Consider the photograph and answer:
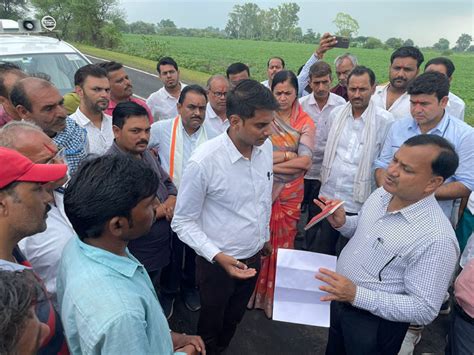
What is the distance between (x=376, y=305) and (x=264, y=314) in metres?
1.59

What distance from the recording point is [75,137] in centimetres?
270

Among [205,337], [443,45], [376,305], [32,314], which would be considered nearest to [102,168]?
[32,314]

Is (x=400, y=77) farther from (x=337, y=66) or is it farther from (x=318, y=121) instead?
(x=337, y=66)

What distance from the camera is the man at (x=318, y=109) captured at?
3.91 metres

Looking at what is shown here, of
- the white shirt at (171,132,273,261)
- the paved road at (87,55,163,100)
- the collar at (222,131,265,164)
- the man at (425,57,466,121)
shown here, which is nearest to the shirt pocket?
the white shirt at (171,132,273,261)

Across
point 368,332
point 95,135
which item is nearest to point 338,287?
point 368,332

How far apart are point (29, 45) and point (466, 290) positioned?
5.93 metres

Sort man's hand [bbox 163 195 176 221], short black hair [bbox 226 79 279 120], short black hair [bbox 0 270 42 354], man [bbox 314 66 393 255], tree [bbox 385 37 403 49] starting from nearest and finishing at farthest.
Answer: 1. short black hair [bbox 0 270 42 354]
2. short black hair [bbox 226 79 279 120]
3. man's hand [bbox 163 195 176 221]
4. man [bbox 314 66 393 255]
5. tree [bbox 385 37 403 49]

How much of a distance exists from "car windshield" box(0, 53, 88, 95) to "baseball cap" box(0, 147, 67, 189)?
4014 mm

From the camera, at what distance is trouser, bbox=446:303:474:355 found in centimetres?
188

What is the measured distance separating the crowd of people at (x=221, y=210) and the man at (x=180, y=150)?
0.01m

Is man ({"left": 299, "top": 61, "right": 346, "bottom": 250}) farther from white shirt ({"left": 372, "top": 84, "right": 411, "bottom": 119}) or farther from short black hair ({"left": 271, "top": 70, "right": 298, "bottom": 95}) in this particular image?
short black hair ({"left": 271, "top": 70, "right": 298, "bottom": 95})

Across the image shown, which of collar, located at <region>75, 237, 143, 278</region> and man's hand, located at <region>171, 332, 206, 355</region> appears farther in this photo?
man's hand, located at <region>171, 332, 206, 355</region>

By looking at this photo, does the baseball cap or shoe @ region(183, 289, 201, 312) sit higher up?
the baseball cap
